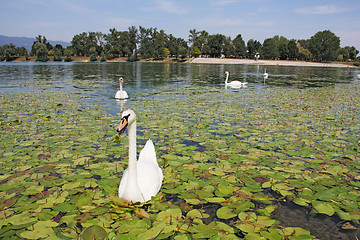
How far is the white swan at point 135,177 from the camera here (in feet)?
13.3

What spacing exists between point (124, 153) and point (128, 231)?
3070 millimetres

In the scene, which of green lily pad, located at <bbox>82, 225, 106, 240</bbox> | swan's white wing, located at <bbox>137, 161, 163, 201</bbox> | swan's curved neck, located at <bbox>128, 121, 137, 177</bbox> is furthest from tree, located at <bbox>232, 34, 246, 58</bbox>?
green lily pad, located at <bbox>82, 225, 106, 240</bbox>

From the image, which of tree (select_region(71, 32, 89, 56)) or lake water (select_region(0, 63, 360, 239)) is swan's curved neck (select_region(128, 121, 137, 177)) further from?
tree (select_region(71, 32, 89, 56))

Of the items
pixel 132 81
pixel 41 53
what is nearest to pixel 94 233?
pixel 132 81

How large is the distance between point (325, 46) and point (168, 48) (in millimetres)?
79140

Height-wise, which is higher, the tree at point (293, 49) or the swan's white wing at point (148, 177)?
the tree at point (293, 49)

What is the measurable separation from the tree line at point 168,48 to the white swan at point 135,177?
11917 centimetres

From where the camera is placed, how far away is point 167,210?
401 centimetres

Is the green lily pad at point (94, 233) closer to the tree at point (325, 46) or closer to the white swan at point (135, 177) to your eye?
the white swan at point (135, 177)

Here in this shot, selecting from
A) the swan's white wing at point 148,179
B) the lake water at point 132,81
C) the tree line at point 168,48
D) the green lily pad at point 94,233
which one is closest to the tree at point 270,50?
the tree line at point 168,48

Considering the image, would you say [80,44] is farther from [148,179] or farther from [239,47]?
[148,179]

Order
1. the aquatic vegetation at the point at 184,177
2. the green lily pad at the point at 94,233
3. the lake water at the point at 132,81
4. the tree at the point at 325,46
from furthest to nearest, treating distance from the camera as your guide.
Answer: the tree at the point at 325,46, the lake water at the point at 132,81, the aquatic vegetation at the point at 184,177, the green lily pad at the point at 94,233

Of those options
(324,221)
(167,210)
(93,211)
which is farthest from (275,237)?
(93,211)

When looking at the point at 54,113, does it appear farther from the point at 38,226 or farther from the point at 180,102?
the point at 38,226
